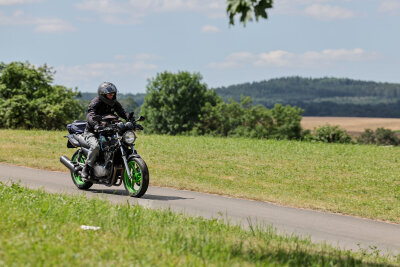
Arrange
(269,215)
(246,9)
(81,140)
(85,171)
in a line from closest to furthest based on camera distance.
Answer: (246,9), (269,215), (85,171), (81,140)

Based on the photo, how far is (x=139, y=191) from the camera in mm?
9781

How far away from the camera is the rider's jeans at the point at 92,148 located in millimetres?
10227

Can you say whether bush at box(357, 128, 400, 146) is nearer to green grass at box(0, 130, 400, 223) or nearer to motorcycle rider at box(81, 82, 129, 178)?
green grass at box(0, 130, 400, 223)

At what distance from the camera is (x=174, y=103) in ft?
236

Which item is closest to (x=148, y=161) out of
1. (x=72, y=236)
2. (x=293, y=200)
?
(x=293, y=200)

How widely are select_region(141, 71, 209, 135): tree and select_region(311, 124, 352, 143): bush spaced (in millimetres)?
19771

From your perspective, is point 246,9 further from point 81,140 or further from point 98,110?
point 81,140

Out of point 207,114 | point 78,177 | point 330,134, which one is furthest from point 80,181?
point 207,114

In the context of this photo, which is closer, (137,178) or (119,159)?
(137,178)

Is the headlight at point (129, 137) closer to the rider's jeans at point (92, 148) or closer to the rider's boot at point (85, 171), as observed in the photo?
the rider's jeans at point (92, 148)

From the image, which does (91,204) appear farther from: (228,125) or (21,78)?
(228,125)

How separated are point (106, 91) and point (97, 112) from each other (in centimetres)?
50

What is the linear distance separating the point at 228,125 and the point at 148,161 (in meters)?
50.1

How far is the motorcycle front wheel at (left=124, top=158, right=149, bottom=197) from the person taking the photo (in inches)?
377
